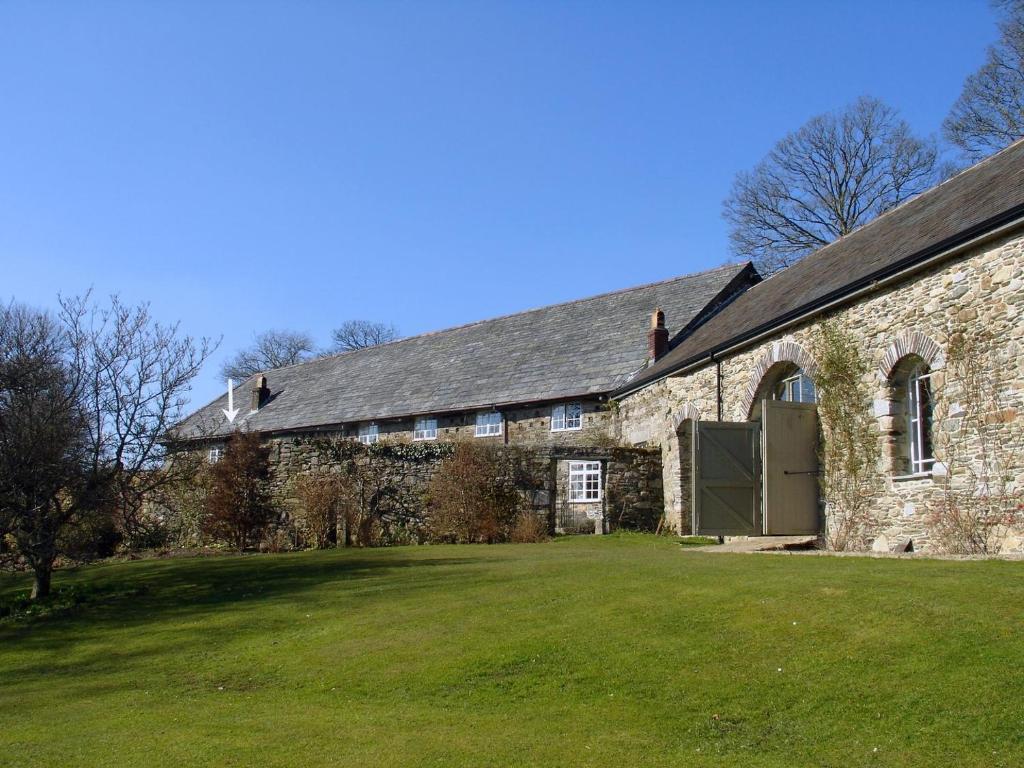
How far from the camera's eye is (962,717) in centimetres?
635

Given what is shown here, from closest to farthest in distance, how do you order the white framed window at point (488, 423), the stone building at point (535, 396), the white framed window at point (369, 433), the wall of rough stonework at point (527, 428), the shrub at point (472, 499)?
the shrub at point (472, 499) → the stone building at point (535, 396) → the wall of rough stonework at point (527, 428) → the white framed window at point (488, 423) → the white framed window at point (369, 433)

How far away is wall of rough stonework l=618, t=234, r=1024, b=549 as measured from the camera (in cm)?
1274

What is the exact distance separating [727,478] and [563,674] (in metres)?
10.6

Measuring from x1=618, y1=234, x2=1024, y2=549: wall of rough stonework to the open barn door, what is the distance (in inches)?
46.2

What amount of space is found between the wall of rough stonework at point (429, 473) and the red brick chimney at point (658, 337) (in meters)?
5.41

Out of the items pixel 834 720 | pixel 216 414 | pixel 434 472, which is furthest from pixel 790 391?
pixel 216 414

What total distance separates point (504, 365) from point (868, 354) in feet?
60.2

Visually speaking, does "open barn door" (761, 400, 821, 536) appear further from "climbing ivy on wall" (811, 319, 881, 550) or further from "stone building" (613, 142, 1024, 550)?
"climbing ivy on wall" (811, 319, 881, 550)

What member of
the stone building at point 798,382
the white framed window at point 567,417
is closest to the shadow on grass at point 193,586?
the stone building at point 798,382

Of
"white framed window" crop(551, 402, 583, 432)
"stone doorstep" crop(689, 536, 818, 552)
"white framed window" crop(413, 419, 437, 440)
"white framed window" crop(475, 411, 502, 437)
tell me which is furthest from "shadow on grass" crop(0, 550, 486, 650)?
"white framed window" crop(413, 419, 437, 440)

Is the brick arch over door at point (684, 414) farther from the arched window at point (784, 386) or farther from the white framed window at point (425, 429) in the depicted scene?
the white framed window at point (425, 429)

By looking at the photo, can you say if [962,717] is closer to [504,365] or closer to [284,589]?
[284,589]

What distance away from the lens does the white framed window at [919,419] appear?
14.6 m

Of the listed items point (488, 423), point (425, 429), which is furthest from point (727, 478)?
point (425, 429)
